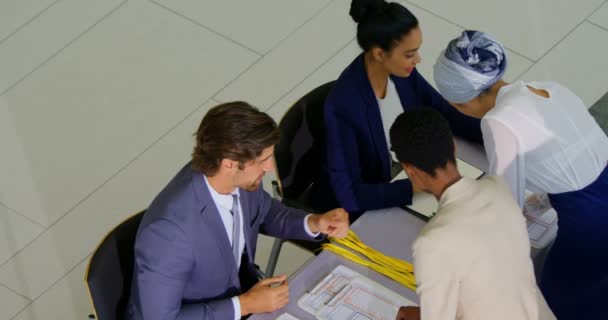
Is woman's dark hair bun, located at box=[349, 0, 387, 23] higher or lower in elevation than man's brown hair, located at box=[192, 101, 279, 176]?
lower

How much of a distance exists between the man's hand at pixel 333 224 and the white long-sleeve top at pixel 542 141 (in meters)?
0.46

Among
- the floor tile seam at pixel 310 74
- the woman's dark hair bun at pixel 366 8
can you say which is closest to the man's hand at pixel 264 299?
the woman's dark hair bun at pixel 366 8

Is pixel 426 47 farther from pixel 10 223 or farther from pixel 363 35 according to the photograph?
pixel 10 223

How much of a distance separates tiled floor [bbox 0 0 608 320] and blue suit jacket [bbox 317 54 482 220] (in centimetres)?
84

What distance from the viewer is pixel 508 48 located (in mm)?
4867

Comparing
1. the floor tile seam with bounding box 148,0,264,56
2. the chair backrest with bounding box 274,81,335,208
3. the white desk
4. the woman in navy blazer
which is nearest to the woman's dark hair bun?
the woman in navy blazer

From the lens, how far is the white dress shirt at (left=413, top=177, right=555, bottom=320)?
2217 millimetres

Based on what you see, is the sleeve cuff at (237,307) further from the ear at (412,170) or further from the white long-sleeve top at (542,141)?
the white long-sleeve top at (542,141)

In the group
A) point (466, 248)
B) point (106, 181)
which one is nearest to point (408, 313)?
point (466, 248)

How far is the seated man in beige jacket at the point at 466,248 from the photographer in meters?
2.22

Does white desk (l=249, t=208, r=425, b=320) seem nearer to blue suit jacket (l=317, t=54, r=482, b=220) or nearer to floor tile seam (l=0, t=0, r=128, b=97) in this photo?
blue suit jacket (l=317, t=54, r=482, b=220)

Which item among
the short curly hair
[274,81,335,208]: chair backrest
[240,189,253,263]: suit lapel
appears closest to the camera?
the short curly hair

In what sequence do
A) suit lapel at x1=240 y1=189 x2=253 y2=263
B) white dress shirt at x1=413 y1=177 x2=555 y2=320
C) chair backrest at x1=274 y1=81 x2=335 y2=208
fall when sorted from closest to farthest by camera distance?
white dress shirt at x1=413 y1=177 x2=555 y2=320 < suit lapel at x1=240 y1=189 x2=253 y2=263 < chair backrest at x1=274 y1=81 x2=335 y2=208

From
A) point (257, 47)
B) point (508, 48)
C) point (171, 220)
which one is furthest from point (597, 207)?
point (257, 47)
